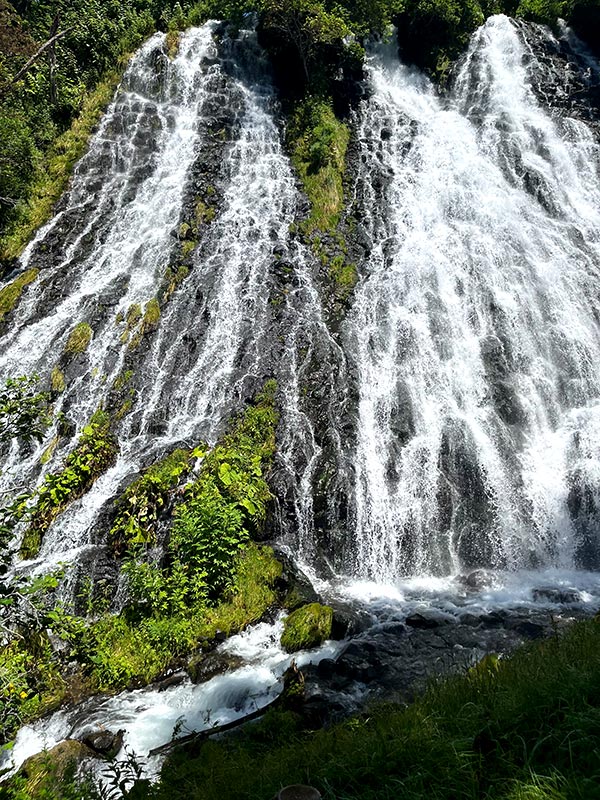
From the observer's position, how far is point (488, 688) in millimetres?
4645

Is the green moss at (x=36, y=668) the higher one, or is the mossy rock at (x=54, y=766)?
the green moss at (x=36, y=668)

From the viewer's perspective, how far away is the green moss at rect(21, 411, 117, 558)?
1149cm

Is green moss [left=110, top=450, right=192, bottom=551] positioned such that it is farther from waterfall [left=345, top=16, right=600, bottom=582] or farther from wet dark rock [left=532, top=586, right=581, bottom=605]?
wet dark rock [left=532, top=586, right=581, bottom=605]

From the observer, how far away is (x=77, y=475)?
12.4m

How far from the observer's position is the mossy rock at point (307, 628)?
30.2ft

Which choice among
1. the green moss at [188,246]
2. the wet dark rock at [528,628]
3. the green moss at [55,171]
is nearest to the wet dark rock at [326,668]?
the wet dark rock at [528,628]

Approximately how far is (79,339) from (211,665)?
35.2 ft

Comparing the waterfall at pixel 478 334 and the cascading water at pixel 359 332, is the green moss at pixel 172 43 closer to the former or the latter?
the cascading water at pixel 359 332

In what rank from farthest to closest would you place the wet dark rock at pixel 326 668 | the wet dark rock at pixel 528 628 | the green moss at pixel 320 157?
the green moss at pixel 320 157, the wet dark rock at pixel 528 628, the wet dark rock at pixel 326 668

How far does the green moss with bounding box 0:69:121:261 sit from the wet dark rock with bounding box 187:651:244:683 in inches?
630

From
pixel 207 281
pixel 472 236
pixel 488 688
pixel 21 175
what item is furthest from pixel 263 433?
pixel 21 175

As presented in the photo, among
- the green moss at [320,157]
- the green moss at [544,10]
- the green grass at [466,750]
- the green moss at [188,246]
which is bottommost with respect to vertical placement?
the green grass at [466,750]

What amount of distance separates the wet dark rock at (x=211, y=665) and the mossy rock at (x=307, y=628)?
0.88 m

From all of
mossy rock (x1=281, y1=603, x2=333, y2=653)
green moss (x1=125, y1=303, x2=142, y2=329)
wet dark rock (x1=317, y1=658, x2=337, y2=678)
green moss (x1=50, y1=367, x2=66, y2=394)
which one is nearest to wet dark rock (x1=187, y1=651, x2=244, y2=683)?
mossy rock (x1=281, y1=603, x2=333, y2=653)
